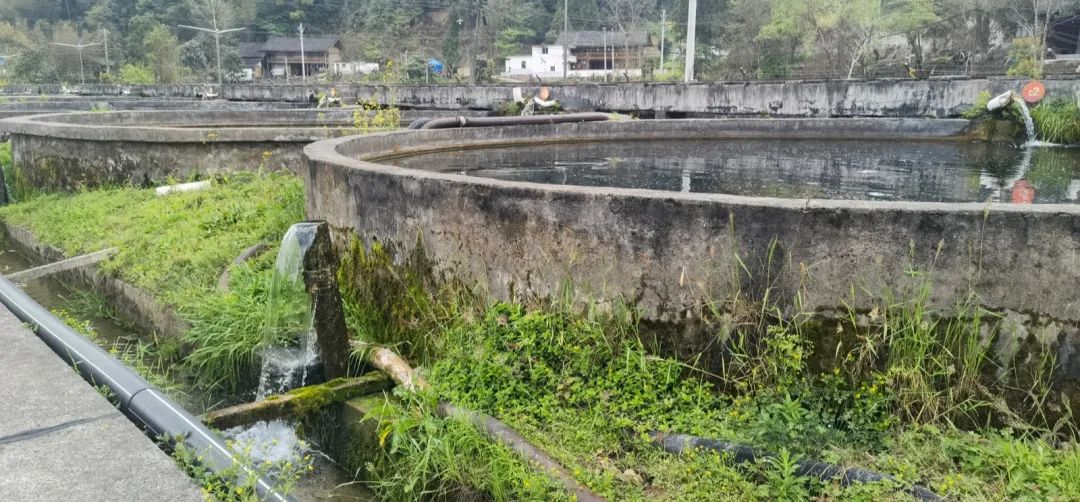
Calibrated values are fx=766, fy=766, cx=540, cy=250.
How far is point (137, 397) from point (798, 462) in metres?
2.40

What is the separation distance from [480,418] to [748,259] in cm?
146

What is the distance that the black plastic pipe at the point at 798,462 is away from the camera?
2.84 metres

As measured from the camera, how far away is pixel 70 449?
2086mm

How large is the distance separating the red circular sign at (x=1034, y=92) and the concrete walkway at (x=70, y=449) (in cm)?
1274

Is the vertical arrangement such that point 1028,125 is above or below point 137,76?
below

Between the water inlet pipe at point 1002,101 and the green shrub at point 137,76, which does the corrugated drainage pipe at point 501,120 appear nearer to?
the water inlet pipe at point 1002,101

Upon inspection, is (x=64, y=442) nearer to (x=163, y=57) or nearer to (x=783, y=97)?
(x=783, y=97)

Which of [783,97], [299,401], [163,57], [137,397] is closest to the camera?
[137,397]

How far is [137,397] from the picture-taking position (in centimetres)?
241

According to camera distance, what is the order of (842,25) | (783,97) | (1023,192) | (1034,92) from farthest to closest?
1. (842,25)
2. (783,97)
3. (1034,92)
4. (1023,192)

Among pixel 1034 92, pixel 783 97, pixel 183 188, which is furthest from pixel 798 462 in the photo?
pixel 783 97

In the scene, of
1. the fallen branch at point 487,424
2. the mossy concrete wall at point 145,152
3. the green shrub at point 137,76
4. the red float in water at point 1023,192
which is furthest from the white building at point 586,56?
the fallen branch at point 487,424

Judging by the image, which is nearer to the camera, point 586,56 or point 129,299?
point 129,299

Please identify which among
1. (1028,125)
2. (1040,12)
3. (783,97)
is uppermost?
(1040,12)
